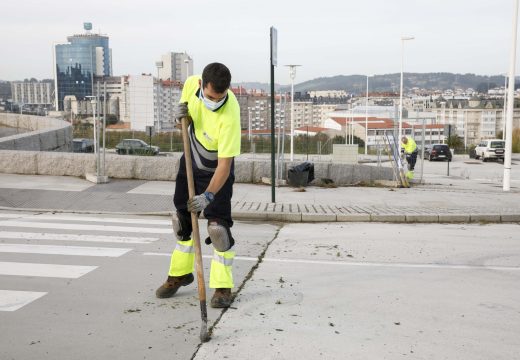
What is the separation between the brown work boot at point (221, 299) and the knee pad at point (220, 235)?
1.16 feet

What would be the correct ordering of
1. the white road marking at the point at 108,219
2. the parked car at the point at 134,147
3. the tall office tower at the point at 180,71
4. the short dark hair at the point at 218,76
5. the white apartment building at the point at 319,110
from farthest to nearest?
1. the white apartment building at the point at 319,110
2. the parked car at the point at 134,147
3. the tall office tower at the point at 180,71
4. the white road marking at the point at 108,219
5. the short dark hair at the point at 218,76

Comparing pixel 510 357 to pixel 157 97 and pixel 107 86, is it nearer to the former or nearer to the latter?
pixel 107 86

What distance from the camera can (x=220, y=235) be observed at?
187 inches

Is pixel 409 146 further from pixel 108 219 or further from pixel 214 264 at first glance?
pixel 214 264

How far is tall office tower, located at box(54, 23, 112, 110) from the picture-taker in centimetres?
5810

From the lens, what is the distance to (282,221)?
9617 mm

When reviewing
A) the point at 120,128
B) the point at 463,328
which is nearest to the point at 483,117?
the point at 120,128

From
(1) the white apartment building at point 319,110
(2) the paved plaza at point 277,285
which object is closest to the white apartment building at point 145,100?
(2) the paved plaza at point 277,285

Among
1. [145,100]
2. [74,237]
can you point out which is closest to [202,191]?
[74,237]

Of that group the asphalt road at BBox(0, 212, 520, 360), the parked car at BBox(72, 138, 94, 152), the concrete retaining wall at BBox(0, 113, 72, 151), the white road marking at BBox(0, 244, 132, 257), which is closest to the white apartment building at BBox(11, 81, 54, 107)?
the concrete retaining wall at BBox(0, 113, 72, 151)

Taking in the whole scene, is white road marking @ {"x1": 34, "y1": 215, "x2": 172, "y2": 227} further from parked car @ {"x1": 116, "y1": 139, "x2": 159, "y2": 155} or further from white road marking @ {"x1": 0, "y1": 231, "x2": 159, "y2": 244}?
parked car @ {"x1": 116, "y1": 139, "x2": 159, "y2": 155}

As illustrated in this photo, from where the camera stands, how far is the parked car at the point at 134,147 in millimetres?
18052

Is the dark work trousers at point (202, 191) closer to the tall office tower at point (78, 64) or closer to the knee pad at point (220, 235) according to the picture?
the knee pad at point (220, 235)

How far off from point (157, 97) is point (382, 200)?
6654 millimetres
